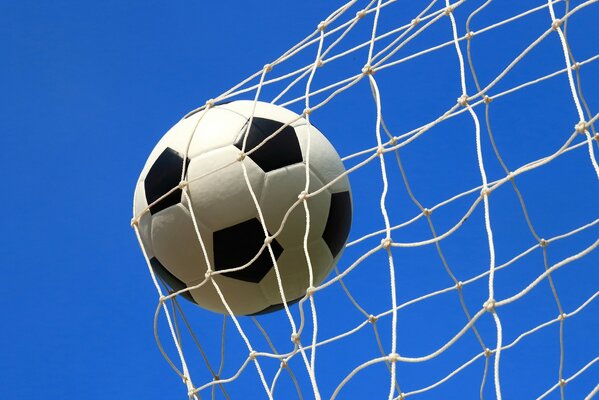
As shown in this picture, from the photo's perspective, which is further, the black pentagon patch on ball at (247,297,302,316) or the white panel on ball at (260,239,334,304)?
the black pentagon patch on ball at (247,297,302,316)

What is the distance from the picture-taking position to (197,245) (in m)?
3.89

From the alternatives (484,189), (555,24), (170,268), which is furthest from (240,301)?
(555,24)

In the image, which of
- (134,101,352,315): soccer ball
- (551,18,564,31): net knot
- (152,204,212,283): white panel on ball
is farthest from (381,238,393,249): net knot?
(551,18,564,31): net knot

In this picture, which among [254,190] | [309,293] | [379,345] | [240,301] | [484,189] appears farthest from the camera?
[379,345]

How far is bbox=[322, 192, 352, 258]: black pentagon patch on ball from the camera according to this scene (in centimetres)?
409

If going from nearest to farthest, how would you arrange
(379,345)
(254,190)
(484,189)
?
(484,189) → (254,190) → (379,345)

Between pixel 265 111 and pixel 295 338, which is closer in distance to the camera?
pixel 295 338

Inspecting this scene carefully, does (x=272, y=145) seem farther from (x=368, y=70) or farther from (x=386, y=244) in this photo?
(x=386, y=244)

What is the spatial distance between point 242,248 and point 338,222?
520mm

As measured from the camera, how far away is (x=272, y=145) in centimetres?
396

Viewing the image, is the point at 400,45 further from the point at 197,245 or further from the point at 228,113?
the point at 197,245

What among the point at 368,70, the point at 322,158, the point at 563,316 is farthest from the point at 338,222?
the point at 563,316

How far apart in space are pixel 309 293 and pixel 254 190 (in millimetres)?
529

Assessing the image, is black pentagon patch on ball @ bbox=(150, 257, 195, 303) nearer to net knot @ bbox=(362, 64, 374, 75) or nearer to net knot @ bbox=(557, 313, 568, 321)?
net knot @ bbox=(362, 64, 374, 75)
